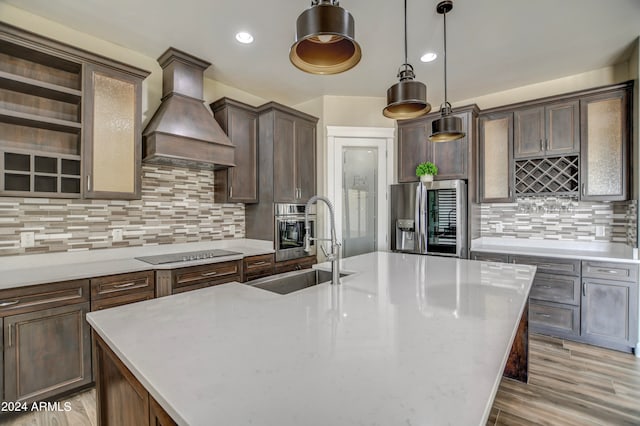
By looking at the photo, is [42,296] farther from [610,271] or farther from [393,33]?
[610,271]

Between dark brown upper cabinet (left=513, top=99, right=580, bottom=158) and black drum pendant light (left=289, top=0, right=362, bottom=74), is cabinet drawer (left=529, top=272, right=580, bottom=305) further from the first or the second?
black drum pendant light (left=289, top=0, right=362, bottom=74)

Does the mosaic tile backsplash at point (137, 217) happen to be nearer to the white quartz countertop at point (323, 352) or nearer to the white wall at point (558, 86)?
the white quartz countertop at point (323, 352)

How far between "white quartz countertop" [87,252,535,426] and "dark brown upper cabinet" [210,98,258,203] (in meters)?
2.07

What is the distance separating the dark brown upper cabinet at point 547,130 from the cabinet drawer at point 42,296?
14.7ft

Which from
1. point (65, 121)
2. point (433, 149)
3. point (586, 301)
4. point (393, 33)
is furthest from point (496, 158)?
point (65, 121)

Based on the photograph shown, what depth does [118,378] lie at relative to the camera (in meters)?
1.11

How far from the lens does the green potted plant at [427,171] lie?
12.3 ft

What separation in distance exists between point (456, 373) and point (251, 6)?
8.83ft

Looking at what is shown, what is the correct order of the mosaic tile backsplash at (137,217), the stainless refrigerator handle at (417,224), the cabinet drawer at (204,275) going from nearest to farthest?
the mosaic tile backsplash at (137,217) → the cabinet drawer at (204,275) → the stainless refrigerator handle at (417,224)

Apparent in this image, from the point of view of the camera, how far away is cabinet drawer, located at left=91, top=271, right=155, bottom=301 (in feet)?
7.34

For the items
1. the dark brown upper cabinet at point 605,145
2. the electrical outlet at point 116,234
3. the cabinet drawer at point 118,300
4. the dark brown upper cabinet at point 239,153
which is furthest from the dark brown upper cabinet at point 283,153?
the dark brown upper cabinet at point 605,145

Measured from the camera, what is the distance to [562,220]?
3.51 m

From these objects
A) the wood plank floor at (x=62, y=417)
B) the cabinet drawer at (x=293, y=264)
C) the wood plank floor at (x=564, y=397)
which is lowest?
the wood plank floor at (x=62, y=417)

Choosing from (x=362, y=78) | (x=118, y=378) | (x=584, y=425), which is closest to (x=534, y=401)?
(x=584, y=425)
